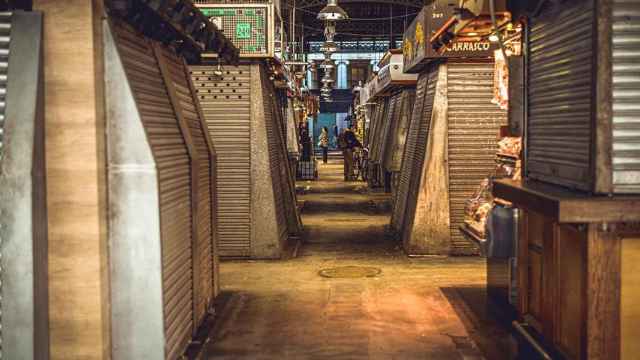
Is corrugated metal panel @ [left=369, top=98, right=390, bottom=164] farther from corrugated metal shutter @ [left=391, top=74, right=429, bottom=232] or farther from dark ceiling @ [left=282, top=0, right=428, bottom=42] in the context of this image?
corrugated metal shutter @ [left=391, top=74, right=429, bottom=232]

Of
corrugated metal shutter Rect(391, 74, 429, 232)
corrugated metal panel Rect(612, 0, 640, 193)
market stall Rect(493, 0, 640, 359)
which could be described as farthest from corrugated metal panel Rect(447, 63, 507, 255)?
corrugated metal panel Rect(612, 0, 640, 193)

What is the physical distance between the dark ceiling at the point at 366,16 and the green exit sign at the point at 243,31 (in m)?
14.2

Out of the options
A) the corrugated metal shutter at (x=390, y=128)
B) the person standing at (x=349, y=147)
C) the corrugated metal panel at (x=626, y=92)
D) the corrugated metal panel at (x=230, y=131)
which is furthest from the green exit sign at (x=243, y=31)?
the person standing at (x=349, y=147)

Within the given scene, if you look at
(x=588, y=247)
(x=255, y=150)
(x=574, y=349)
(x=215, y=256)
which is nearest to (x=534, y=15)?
(x=588, y=247)

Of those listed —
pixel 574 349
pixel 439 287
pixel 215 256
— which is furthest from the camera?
pixel 439 287

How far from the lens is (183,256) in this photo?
7.77 meters

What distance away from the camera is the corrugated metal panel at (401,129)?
22136 millimetres

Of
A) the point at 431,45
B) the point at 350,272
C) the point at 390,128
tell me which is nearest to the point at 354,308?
the point at 350,272

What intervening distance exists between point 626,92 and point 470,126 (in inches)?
336

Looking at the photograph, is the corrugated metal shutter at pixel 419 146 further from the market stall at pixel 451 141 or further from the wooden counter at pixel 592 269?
the wooden counter at pixel 592 269

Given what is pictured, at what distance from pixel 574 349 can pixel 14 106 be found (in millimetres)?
5060

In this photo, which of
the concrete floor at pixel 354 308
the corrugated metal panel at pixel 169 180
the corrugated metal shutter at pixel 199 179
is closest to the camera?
the corrugated metal panel at pixel 169 180

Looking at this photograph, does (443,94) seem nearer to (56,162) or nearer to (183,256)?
(183,256)

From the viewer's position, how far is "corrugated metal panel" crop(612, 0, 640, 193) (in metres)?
5.14
